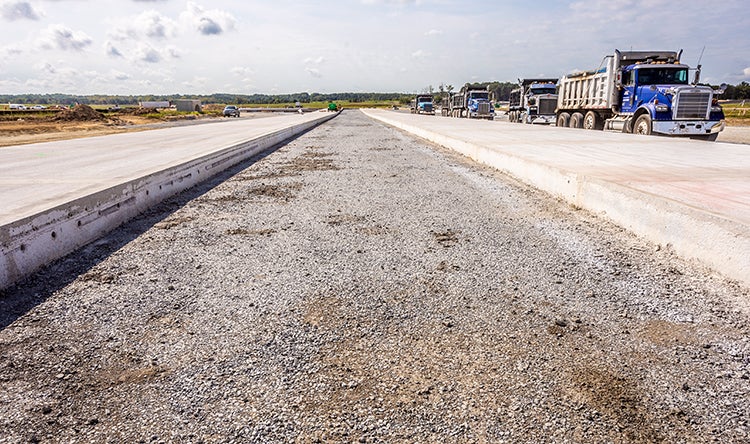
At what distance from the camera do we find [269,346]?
2.96m

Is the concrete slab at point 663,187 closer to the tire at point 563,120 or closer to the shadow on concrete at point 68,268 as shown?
the shadow on concrete at point 68,268

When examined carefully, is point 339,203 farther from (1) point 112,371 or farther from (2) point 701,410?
(2) point 701,410

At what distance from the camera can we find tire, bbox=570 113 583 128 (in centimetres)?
2272

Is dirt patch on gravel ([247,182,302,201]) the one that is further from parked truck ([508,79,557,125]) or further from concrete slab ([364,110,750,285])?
parked truck ([508,79,557,125])

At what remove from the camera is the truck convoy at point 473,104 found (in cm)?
4166

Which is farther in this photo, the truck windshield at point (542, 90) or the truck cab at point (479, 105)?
the truck cab at point (479, 105)

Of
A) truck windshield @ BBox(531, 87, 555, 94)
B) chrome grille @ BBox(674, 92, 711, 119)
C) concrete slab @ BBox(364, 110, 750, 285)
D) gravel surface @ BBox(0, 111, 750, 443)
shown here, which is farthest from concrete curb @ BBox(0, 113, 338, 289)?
truck windshield @ BBox(531, 87, 555, 94)

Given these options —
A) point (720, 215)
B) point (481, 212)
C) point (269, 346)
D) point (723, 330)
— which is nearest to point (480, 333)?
point (269, 346)

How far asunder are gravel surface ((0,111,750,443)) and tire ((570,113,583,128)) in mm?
19358

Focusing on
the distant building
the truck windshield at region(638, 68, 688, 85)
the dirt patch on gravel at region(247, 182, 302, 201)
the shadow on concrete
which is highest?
the distant building

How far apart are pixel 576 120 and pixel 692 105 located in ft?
24.1

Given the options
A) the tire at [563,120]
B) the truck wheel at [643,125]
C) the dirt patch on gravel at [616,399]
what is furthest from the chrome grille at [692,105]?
the dirt patch on gravel at [616,399]

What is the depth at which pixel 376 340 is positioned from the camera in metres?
3.04

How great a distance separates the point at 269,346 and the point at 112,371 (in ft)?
3.07
